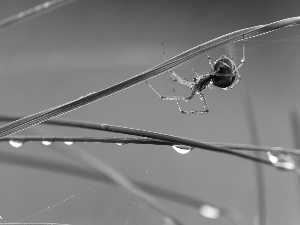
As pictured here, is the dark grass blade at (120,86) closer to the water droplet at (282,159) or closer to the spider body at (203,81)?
the water droplet at (282,159)

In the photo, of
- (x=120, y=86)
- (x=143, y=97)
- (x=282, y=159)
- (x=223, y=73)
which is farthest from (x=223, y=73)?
(x=143, y=97)

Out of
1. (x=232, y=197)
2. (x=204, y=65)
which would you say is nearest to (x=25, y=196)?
(x=232, y=197)

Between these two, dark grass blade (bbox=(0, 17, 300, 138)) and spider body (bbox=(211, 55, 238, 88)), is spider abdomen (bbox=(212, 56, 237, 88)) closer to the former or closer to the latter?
spider body (bbox=(211, 55, 238, 88))

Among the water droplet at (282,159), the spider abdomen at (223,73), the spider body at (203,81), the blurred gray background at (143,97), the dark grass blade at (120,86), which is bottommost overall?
the dark grass blade at (120,86)

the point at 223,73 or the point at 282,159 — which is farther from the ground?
the point at 223,73

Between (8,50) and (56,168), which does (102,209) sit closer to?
(56,168)

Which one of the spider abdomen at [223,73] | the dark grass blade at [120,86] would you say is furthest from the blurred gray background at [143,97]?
the dark grass blade at [120,86]

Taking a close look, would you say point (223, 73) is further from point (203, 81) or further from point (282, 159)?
point (282, 159)

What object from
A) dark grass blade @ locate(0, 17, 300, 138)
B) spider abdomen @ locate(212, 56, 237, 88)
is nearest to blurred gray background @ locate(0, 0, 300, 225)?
spider abdomen @ locate(212, 56, 237, 88)
